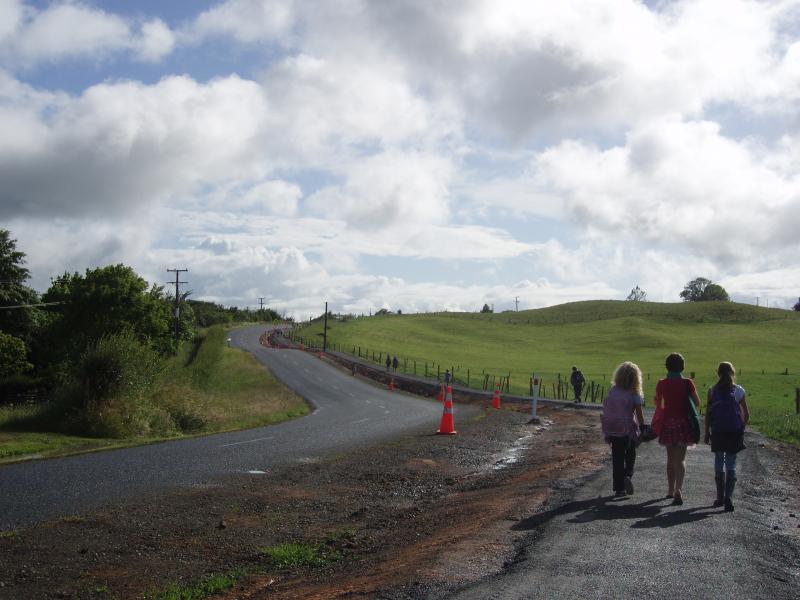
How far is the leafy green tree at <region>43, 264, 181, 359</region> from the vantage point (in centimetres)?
5978

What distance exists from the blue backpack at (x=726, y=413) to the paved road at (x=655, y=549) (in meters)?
0.92

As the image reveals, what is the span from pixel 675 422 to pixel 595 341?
104 metres

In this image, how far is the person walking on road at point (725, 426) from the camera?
9281mm

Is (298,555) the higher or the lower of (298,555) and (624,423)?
the lower

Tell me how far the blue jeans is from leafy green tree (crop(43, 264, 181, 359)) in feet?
178

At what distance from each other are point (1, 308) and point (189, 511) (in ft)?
160

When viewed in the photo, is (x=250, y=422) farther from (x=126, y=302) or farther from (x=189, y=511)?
(x=126, y=302)

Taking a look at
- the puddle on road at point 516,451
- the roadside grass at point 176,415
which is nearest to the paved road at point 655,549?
the puddle on road at point 516,451

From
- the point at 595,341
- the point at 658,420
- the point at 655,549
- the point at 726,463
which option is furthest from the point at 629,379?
the point at 595,341

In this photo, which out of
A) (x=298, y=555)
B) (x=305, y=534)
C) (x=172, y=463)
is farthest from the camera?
(x=172, y=463)

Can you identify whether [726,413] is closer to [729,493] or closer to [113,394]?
[729,493]

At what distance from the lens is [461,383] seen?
55156 millimetres

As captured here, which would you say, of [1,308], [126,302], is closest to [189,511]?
[1,308]

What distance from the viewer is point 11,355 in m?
51.3
